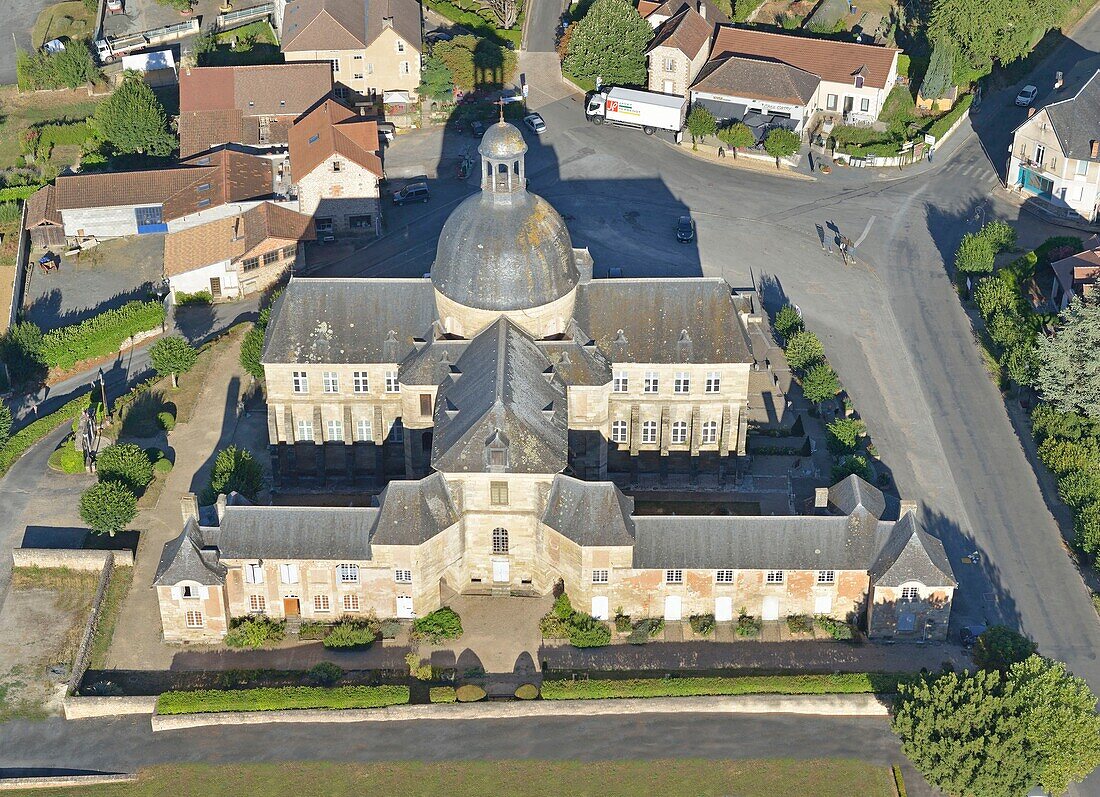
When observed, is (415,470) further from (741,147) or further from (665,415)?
(741,147)

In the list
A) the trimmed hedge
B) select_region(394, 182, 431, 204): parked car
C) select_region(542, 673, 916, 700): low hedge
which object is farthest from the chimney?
select_region(394, 182, 431, 204): parked car

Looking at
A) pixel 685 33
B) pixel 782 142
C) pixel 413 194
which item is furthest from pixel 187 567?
pixel 685 33

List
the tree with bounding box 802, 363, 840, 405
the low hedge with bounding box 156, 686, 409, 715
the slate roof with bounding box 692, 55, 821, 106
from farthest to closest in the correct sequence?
1. the slate roof with bounding box 692, 55, 821, 106
2. the tree with bounding box 802, 363, 840, 405
3. the low hedge with bounding box 156, 686, 409, 715

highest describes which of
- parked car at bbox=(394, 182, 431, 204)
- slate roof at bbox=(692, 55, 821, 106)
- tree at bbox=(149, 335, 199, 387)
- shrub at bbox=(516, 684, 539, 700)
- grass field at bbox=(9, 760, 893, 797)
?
slate roof at bbox=(692, 55, 821, 106)

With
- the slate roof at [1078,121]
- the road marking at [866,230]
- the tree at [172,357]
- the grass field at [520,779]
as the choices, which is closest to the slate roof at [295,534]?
the grass field at [520,779]

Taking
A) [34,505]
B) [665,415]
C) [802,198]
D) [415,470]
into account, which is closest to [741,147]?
[802,198]

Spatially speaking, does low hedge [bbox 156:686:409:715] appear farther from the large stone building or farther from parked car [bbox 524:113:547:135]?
parked car [bbox 524:113:547:135]

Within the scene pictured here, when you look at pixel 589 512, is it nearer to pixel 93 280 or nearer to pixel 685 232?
pixel 685 232
